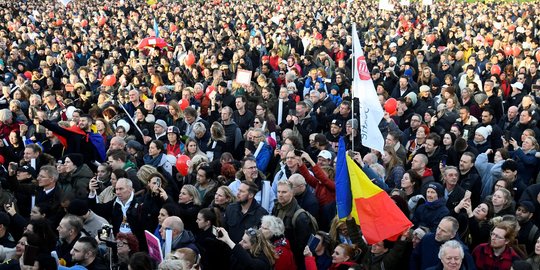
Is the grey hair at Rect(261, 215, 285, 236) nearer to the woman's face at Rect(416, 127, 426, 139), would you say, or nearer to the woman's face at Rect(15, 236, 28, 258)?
A: the woman's face at Rect(15, 236, 28, 258)

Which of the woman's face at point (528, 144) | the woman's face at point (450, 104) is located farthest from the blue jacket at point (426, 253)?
the woman's face at point (450, 104)

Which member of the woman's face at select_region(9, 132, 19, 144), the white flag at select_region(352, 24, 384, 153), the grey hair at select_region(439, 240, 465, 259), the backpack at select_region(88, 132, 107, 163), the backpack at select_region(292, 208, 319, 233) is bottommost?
the woman's face at select_region(9, 132, 19, 144)

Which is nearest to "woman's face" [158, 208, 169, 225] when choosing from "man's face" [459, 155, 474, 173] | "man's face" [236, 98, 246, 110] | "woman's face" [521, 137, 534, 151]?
"man's face" [459, 155, 474, 173]

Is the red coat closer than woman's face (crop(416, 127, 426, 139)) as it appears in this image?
Yes

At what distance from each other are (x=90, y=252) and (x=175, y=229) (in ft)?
2.24

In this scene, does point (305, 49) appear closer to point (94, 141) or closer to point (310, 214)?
point (94, 141)

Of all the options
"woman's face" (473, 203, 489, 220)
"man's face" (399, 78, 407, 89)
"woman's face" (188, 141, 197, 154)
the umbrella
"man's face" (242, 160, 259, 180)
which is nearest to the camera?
"woman's face" (473, 203, 489, 220)

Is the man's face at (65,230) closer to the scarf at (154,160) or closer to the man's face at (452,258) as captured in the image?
the scarf at (154,160)

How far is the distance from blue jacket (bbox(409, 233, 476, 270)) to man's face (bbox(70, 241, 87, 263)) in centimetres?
253

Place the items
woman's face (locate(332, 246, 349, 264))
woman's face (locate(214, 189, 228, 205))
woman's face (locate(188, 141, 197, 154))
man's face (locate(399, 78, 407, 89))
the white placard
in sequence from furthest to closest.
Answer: the white placard
man's face (locate(399, 78, 407, 89))
woman's face (locate(188, 141, 197, 154))
woman's face (locate(214, 189, 228, 205))
woman's face (locate(332, 246, 349, 264))

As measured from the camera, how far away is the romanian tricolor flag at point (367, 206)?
6640 millimetres

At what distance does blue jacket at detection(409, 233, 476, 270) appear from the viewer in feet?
21.3

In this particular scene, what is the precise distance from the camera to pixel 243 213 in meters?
7.50

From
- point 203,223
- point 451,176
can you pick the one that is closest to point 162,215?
point 203,223
